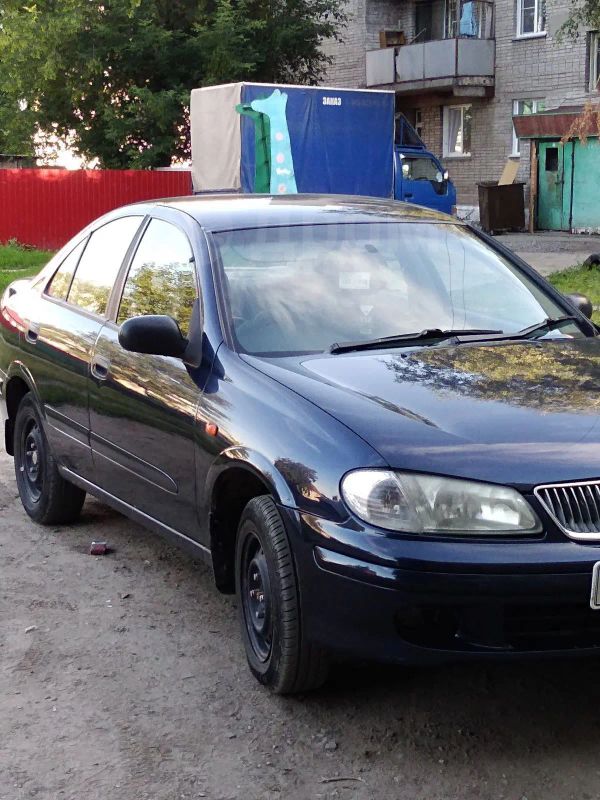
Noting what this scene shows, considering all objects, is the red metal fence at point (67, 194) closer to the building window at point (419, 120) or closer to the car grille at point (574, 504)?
the building window at point (419, 120)

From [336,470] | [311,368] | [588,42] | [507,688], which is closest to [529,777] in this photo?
[507,688]

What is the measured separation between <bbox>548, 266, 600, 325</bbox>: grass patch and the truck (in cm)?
425

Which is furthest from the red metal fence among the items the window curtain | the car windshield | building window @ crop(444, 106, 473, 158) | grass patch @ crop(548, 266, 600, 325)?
the car windshield

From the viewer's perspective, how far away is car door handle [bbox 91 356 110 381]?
4994 millimetres

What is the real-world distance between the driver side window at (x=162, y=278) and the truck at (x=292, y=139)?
15107 mm

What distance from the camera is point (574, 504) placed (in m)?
3.28

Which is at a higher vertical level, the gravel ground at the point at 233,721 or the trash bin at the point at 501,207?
the gravel ground at the point at 233,721

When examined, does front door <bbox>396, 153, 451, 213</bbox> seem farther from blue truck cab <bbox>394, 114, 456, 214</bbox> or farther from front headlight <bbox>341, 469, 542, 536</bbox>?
front headlight <bbox>341, 469, 542, 536</bbox>

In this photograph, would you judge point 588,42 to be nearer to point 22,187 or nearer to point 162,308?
point 22,187

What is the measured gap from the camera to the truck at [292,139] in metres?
20.0

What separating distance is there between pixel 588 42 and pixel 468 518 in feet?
103

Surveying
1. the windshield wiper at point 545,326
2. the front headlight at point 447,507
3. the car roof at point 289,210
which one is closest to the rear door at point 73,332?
the car roof at point 289,210

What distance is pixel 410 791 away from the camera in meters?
3.25

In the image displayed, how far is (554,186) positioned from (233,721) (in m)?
30.3
